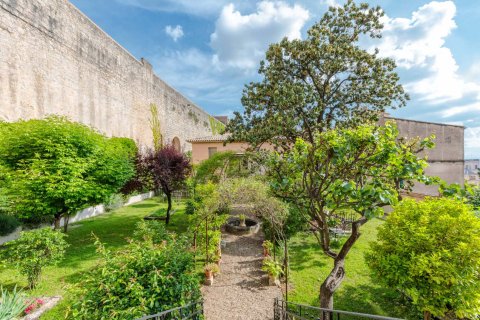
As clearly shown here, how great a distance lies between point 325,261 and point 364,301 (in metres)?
2.06

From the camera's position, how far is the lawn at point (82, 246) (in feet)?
17.7

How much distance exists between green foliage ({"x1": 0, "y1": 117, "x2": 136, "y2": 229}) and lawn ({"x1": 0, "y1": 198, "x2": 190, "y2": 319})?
1.49 m

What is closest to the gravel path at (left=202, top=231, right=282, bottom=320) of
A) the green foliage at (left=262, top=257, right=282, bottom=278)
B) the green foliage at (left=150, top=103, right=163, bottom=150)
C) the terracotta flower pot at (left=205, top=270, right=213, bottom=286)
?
the terracotta flower pot at (left=205, top=270, right=213, bottom=286)

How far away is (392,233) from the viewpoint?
403 centimetres

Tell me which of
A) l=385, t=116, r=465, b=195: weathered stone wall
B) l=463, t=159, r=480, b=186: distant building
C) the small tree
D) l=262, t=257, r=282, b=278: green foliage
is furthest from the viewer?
l=463, t=159, r=480, b=186: distant building

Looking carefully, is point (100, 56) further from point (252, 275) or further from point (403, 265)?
point (403, 265)

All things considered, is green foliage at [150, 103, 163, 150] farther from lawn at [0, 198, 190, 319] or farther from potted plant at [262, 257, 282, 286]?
potted plant at [262, 257, 282, 286]

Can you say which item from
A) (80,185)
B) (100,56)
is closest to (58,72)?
(100,56)

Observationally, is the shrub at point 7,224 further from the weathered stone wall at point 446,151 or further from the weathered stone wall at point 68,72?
the weathered stone wall at point 446,151

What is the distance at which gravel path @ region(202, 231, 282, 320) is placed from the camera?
16.8 ft

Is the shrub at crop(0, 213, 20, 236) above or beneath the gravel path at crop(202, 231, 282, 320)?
above

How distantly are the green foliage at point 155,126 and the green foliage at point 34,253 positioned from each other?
52.9 feet

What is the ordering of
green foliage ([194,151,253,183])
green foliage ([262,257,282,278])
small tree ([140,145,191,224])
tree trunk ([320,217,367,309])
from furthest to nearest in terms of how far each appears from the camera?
green foliage ([194,151,253,183]), small tree ([140,145,191,224]), green foliage ([262,257,282,278]), tree trunk ([320,217,367,309])

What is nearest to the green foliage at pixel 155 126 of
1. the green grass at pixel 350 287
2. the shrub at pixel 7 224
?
the shrub at pixel 7 224
